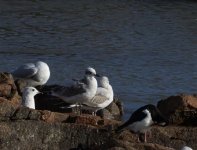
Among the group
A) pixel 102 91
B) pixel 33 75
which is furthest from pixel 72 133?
pixel 33 75

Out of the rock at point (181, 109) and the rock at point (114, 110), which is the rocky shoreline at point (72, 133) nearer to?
the rock at point (181, 109)

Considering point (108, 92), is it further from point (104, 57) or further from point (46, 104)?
point (104, 57)

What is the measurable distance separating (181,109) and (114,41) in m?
13.1

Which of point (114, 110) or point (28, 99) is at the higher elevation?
point (28, 99)

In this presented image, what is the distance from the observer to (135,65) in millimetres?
20203

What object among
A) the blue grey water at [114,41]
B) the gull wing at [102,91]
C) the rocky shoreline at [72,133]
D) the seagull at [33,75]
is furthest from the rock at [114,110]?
the rocky shoreline at [72,133]

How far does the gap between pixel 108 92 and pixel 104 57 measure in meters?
7.84

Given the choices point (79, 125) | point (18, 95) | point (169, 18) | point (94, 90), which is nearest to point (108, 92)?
point (94, 90)

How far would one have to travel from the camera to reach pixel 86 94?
1295 cm

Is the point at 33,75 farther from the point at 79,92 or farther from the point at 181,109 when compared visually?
the point at 181,109

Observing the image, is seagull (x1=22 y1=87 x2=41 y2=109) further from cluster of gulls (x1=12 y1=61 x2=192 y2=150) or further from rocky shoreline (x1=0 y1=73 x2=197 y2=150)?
rocky shoreline (x1=0 y1=73 x2=197 y2=150)

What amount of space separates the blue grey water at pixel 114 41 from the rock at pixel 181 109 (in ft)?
11.8

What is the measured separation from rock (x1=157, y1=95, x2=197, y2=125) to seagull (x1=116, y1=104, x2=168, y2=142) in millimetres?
595

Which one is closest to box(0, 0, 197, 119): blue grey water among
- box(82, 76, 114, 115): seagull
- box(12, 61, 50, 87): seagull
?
box(12, 61, 50, 87): seagull
